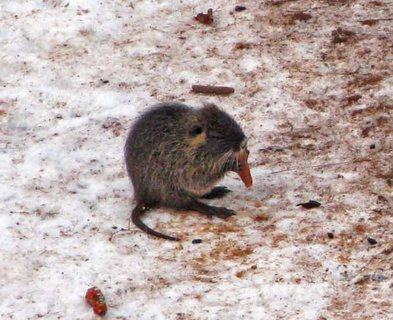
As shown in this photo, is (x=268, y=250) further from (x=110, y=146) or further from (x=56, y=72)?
(x=56, y=72)

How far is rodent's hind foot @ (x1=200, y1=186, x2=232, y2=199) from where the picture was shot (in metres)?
6.66

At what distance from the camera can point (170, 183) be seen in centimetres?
646

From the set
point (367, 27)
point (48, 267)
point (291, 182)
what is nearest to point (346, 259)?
point (291, 182)

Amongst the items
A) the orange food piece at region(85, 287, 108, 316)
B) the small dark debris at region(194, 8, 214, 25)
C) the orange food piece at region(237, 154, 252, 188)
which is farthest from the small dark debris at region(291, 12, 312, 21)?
the orange food piece at region(85, 287, 108, 316)

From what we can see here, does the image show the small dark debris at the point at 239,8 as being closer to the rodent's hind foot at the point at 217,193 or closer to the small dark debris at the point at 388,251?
the rodent's hind foot at the point at 217,193

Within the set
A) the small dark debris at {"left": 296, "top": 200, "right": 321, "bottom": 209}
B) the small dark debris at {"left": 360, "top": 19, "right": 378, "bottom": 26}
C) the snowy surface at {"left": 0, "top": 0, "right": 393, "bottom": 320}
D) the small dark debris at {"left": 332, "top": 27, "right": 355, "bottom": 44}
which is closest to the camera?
the snowy surface at {"left": 0, "top": 0, "right": 393, "bottom": 320}

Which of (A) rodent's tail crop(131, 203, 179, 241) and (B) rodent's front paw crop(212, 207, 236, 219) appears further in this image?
(B) rodent's front paw crop(212, 207, 236, 219)

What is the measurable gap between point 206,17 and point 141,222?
Result: 318 centimetres

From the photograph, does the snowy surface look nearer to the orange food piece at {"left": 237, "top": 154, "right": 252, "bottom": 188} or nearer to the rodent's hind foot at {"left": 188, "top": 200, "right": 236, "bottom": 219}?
the rodent's hind foot at {"left": 188, "top": 200, "right": 236, "bottom": 219}

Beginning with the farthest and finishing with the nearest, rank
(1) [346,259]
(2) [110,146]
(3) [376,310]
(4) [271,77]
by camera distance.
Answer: (4) [271,77] → (2) [110,146] → (1) [346,259] → (3) [376,310]

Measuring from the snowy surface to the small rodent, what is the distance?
0.16 m

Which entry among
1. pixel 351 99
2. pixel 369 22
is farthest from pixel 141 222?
Answer: pixel 369 22

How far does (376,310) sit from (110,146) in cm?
291

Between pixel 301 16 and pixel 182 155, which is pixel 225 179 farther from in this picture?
pixel 301 16
